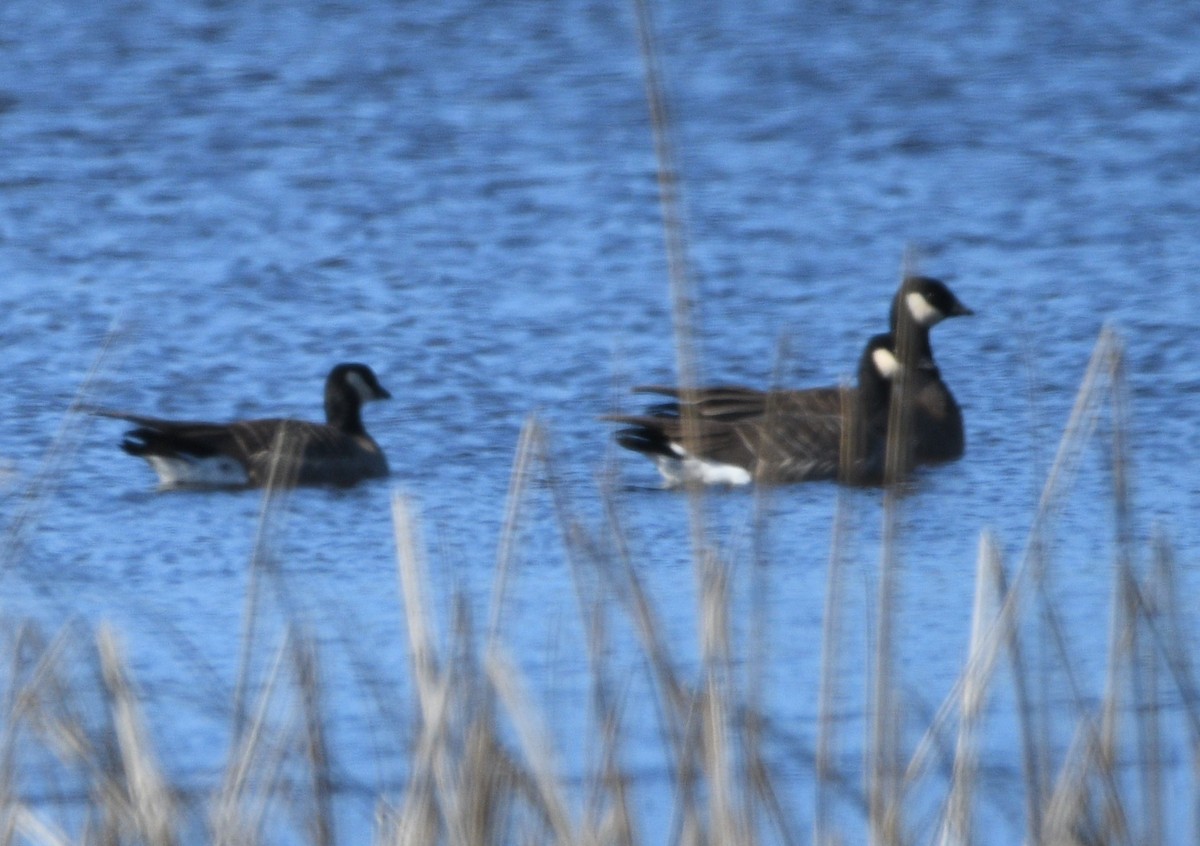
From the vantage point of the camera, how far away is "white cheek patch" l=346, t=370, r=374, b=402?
27.3 ft

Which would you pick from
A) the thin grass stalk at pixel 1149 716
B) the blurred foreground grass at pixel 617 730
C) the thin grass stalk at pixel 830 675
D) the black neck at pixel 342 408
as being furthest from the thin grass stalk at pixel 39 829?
the black neck at pixel 342 408

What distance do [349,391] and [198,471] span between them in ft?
3.17

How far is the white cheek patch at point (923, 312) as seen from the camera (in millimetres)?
7984

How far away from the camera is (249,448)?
7883 millimetres

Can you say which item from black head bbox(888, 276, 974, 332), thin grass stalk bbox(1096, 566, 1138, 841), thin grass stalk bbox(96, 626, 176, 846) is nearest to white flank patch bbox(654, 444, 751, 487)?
black head bbox(888, 276, 974, 332)

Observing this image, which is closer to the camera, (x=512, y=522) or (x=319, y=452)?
(x=512, y=522)

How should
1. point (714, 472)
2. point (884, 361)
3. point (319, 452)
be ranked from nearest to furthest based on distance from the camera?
1. point (714, 472)
2. point (319, 452)
3. point (884, 361)

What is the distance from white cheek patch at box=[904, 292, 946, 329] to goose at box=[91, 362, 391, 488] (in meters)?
1.73

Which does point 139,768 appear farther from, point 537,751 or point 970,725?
point 970,725

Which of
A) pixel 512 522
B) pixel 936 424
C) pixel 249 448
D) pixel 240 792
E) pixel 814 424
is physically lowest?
pixel 814 424

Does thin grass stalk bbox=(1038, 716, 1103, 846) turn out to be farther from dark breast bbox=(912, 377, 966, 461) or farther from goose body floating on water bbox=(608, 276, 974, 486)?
dark breast bbox=(912, 377, 966, 461)

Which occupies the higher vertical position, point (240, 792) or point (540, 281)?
point (240, 792)

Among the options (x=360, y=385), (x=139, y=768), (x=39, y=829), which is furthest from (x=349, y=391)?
(x=139, y=768)

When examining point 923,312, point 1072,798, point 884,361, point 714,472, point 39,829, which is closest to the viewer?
point 1072,798
